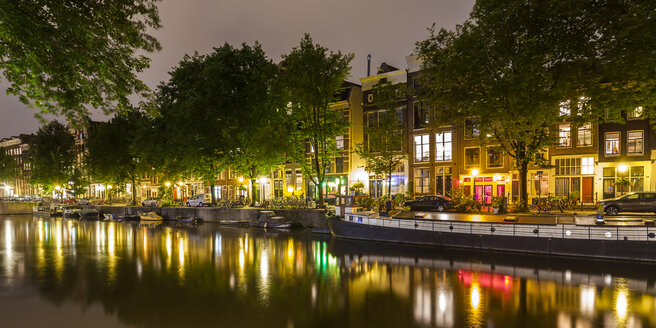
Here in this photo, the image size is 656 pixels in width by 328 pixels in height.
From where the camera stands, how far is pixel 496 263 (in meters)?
19.8

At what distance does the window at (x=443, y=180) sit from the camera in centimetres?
4244

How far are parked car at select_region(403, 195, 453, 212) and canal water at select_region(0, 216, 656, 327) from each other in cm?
1002

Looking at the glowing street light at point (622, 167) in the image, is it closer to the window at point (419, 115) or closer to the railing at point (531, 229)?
the window at point (419, 115)

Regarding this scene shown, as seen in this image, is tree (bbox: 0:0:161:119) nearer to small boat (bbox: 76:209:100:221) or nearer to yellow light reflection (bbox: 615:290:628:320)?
yellow light reflection (bbox: 615:290:628:320)

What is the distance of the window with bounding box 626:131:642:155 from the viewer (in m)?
34.0

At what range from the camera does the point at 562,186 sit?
120ft

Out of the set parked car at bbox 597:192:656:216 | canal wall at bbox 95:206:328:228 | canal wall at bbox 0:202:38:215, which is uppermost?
parked car at bbox 597:192:656:216

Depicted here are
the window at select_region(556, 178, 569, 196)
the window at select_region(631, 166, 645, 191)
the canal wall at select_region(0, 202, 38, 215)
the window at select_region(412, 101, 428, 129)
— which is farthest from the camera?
the canal wall at select_region(0, 202, 38, 215)

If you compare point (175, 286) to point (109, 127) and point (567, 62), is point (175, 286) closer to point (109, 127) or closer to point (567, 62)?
point (567, 62)

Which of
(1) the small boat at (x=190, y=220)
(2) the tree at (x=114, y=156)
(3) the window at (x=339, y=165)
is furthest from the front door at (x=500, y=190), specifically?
(2) the tree at (x=114, y=156)

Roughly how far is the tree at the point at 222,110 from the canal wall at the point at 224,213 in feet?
12.0

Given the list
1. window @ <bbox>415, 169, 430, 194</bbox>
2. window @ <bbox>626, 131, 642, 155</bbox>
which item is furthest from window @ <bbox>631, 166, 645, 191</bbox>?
window @ <bbox>415, 169, 430, 194</bbox>

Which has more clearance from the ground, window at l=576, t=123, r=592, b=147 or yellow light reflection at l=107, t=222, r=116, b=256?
window at l=576, t=123, r=592, b=147

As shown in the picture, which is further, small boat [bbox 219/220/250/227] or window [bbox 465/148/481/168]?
small boat [bbox 219/220/250/227]
